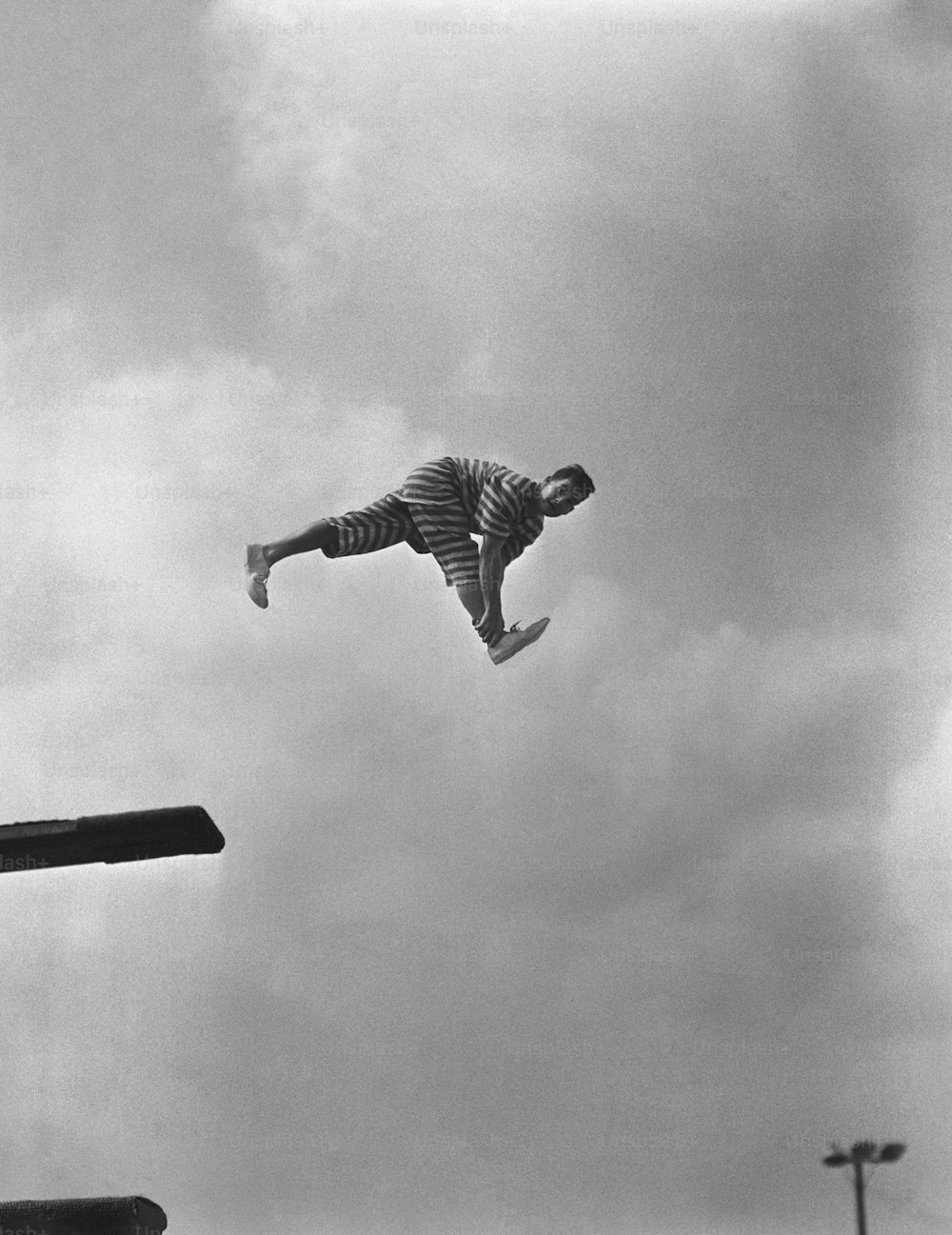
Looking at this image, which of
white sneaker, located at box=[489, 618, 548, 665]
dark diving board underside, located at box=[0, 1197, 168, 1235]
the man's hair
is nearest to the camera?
dark diving board underside, located at box=[0, 1197, 168, 1235]

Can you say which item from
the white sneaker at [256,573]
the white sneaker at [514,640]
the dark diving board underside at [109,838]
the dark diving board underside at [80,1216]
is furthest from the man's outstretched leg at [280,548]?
the dark diving board underside at [80,1216]

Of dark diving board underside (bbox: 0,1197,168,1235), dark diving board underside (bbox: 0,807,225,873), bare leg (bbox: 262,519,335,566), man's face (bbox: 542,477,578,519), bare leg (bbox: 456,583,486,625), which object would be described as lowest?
dark diving board underside (bbox: 0,1197,168,1235)

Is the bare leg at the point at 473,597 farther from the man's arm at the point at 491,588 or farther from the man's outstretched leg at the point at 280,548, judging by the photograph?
the man's outstretched leg at the point at 280,548

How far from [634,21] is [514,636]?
10.4ft

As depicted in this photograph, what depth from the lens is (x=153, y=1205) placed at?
11.4 feet

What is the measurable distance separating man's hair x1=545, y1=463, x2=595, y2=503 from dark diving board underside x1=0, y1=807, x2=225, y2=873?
122 inches

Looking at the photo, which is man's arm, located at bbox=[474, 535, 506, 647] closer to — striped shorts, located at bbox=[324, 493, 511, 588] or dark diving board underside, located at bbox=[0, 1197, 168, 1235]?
striped shorts, located at bbox=[324, 493, 511, 588]

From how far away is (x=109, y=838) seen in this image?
3449 millimetres

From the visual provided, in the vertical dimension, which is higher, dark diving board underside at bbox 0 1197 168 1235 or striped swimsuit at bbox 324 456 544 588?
striped swimsuit at bbox 324 456 544 588

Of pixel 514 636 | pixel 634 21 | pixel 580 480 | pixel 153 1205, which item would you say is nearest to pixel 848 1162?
pixel 514 636

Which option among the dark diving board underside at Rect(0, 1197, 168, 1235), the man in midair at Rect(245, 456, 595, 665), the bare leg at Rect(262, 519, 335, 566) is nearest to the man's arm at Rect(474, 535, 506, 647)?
the man in midair at Rect(245, 456, 595, 665)

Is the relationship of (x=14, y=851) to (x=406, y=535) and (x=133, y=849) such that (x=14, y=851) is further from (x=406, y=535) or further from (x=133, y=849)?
(x=406, y=535)

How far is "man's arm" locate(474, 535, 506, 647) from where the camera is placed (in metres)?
6.46

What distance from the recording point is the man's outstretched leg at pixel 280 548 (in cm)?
668
